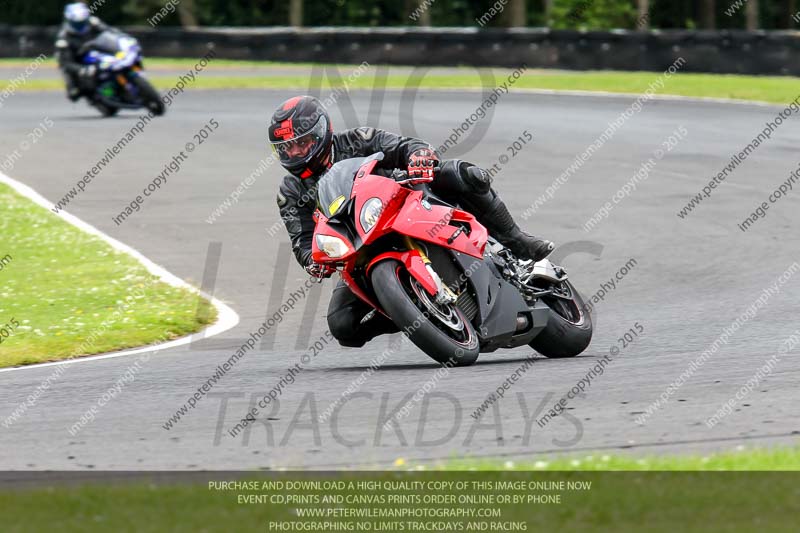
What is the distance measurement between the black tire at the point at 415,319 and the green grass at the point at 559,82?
17451 mm

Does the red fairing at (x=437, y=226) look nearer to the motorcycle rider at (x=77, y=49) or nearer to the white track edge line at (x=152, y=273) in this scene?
the white track edge line at (x=152, y=273)

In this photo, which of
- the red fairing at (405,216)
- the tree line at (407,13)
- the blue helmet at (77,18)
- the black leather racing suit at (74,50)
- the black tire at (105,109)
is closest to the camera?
the red fairing at (405,216)

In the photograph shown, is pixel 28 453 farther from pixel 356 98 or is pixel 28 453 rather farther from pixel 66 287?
pixel 356 98

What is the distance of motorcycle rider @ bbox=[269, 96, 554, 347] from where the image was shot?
8.23 metres

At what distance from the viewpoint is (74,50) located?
24781mm

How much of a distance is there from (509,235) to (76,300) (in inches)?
180

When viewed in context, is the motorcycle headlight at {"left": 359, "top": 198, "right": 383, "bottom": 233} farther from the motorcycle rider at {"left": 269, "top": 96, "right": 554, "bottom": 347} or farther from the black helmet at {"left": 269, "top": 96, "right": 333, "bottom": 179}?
the black helmet at {"left": 269, "top": 96, "right": 333, "bottom": 179}

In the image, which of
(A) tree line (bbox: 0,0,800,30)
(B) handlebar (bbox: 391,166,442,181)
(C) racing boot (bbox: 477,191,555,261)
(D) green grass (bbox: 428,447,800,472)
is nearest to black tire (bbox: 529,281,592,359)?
(C) racing boot (bbox: 477,191,555,261)

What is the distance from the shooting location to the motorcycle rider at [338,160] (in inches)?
324

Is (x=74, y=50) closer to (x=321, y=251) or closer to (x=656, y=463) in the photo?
(x=321, y=251)

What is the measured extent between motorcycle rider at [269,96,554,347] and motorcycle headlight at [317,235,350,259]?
245 millimetres

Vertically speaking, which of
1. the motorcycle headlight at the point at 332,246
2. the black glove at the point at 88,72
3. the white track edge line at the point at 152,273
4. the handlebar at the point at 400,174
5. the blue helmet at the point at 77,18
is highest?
the handlebar at the point at 400,174

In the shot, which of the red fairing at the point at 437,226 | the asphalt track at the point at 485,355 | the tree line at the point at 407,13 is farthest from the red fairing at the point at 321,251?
the tree line at the point at 407,13
